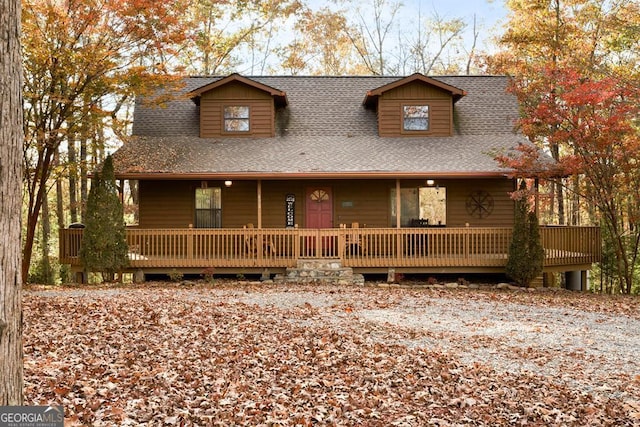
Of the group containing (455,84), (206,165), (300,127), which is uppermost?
(455,84)

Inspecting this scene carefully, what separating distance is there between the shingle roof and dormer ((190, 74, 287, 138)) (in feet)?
1.28

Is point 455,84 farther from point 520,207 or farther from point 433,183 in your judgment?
point 520,207

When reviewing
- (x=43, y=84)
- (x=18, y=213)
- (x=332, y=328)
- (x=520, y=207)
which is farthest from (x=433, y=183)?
(x=18, y=213)

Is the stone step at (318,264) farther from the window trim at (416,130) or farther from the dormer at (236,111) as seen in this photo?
the window trim at (416,130)

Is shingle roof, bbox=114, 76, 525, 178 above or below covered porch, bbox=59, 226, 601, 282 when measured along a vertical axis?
above

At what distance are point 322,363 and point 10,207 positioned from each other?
4279mm

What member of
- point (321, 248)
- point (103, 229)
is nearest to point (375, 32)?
point (321, 248)

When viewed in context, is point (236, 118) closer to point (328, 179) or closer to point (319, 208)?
point (328, 179)

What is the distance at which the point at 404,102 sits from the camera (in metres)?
19.7

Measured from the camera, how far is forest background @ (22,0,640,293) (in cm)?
1514

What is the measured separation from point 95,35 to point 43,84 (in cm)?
204

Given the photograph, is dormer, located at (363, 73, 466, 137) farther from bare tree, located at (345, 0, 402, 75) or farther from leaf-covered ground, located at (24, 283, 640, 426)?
bare tree, located at (345, 0, 402, 75)

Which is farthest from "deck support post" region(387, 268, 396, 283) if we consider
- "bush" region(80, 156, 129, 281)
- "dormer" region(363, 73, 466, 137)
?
"bush" region(80, 156, 129, 281)

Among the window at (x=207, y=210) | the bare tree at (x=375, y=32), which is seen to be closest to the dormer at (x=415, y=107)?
the window at (x=207, y=210)
